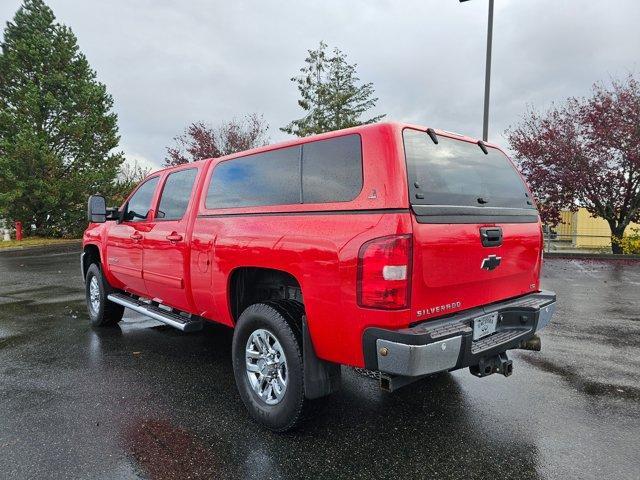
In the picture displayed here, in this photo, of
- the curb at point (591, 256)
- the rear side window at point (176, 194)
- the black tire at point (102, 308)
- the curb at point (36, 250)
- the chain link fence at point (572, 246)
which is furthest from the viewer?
the curb at point (36, 250)

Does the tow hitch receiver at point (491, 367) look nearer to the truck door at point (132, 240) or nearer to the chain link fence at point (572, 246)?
the truck door at point (132, 240)

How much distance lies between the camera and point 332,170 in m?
2.92

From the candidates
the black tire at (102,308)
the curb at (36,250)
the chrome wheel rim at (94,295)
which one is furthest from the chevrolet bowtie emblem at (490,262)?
the curb at (36,250)

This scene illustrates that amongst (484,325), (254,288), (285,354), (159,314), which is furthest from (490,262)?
(159,314)

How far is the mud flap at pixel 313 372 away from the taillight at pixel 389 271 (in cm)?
59

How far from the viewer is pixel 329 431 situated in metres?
3.07

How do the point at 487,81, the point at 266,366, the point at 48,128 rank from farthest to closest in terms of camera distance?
the point at 48,128 → the point at 487,81 → the point at 266,366

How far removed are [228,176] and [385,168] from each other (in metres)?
1.69

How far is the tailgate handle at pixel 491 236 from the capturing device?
2.93 meters

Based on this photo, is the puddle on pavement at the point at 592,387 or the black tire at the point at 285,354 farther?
the puddle on pavement at the point at 592,387

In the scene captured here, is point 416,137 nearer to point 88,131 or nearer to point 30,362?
point 30,362

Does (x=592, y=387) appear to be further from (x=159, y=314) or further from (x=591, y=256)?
(x=591, y=256)

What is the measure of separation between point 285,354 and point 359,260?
35.3 inches

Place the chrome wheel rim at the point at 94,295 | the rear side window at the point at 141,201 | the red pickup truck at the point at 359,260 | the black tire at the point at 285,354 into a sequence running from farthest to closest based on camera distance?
the chrome wheel rim at the point at 94,295 < the rear side window at the point at 141,201 < the black tire at the point at 285,354 < the red pickup truck at the point at 359,260
